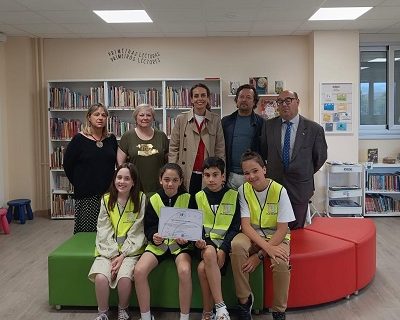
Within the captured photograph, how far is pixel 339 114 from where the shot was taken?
234 inches

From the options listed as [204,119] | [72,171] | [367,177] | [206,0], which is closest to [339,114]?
[367,177]

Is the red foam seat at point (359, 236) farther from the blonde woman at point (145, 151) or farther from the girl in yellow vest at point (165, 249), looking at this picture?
the blonde woman at point (145, 151)

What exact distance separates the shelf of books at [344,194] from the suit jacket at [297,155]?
97.4 inches

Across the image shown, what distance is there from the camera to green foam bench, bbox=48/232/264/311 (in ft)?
9.40

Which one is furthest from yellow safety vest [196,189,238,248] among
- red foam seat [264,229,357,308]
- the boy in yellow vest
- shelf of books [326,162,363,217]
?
shelf of books [326,162,363,217]

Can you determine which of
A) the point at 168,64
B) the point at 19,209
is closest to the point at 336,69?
the point at 168,64

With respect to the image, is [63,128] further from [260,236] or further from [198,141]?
[260,236]

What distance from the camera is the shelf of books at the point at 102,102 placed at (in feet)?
19.6

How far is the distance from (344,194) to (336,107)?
124 cm

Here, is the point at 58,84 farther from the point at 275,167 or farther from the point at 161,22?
the point at 275,167

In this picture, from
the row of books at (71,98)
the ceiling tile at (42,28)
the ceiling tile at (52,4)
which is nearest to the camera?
the ceiling tile at (52,4)

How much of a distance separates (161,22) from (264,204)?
327cm

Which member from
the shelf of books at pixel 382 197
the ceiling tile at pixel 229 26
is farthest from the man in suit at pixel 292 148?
the shelf of books at pixel 382 197

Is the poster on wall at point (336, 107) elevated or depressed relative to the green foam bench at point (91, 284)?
elevated
